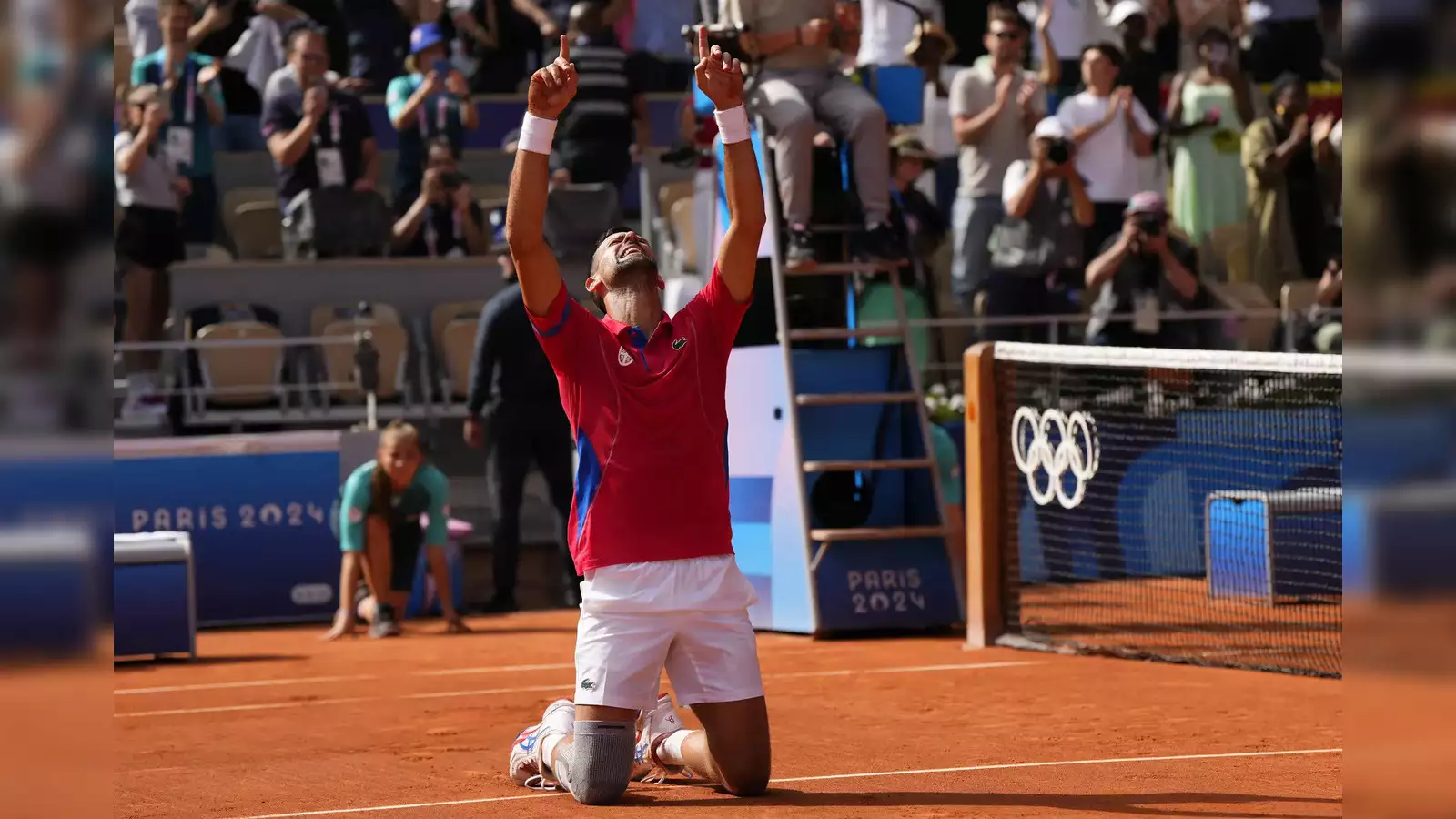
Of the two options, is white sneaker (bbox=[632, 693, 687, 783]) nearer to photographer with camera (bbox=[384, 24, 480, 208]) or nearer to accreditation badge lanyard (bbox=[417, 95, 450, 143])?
photographer with camera (bbox=[384, 24, 480, 208])

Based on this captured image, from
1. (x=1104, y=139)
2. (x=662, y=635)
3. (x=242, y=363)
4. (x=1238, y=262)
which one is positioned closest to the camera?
(x=662, y=635)

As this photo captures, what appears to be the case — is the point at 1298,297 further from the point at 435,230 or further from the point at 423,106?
the point at 423,106

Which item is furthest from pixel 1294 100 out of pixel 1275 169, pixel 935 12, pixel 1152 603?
pixel 1152 603

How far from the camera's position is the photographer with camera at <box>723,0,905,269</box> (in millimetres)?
11305

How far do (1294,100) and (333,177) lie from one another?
804 centimetres

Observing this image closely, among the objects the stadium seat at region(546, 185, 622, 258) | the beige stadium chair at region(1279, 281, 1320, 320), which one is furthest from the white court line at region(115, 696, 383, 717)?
the beige stadium chair at region(1279, 281, 1320, 320)

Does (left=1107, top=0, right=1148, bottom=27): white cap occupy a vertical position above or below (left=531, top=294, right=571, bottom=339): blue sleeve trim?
above

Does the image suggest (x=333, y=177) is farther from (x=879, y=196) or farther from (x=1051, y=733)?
(x=1051, y=733)

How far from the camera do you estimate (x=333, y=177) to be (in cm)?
1539

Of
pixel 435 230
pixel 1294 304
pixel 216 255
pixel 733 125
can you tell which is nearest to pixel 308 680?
pixel 733 125

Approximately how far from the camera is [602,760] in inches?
241

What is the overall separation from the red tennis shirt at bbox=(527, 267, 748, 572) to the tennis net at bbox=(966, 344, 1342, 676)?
392cm

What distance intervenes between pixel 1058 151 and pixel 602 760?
→ 30.6 feet

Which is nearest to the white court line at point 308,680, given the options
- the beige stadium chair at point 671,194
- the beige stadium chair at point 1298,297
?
the beige stadium chair at point 671,194
